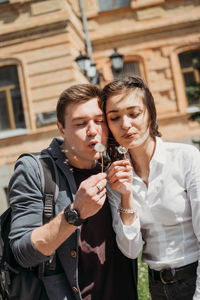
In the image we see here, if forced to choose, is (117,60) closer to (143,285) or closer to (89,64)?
(89,64)

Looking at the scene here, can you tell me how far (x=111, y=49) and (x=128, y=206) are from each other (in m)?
10.5

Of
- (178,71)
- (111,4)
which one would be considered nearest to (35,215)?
(178,71)

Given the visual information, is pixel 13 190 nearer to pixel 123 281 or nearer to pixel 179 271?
pixel 123 281

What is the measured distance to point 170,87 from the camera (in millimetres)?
11508

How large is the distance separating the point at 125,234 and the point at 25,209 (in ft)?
1.76

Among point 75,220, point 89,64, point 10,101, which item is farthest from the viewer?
A: point 10,101

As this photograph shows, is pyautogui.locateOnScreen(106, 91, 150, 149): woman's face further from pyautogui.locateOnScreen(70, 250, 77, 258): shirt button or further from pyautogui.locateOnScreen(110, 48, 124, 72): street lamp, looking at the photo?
pyautogui.locateOnScreen(110, 48, 124, 72): street lamp

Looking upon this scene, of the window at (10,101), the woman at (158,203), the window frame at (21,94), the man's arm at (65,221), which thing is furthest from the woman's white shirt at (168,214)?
the window at (10,101)

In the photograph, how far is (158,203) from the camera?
6.13 feet

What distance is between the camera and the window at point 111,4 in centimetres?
1180

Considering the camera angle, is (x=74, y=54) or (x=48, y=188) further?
(x=74, y=54)

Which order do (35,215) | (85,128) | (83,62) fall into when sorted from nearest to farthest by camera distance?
(35,215) → (85,128) → (83,62)

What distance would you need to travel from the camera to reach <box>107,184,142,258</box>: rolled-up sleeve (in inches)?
72.1

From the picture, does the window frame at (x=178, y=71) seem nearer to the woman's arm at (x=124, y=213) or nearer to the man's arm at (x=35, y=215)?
the woman's arm at (x=124, y=213)
